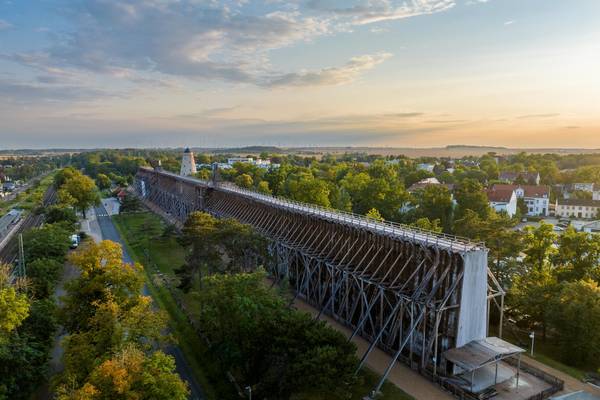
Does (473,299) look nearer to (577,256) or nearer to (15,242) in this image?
(577,256)

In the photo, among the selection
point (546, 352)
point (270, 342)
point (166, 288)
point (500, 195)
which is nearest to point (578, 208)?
point (500, 195)

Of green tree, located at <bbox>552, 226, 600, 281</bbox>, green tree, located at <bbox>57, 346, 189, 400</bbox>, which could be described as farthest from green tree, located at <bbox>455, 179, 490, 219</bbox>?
green tree, located at <bbox>57, 346, 189, 400</bbox>

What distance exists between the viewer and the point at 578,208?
93188mm

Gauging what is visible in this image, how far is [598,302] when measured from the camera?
29.0 meters

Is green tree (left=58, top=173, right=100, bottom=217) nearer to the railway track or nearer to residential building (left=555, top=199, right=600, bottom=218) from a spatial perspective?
the railway track

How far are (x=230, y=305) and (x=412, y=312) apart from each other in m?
13.0

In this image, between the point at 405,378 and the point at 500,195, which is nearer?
the point at 405,378

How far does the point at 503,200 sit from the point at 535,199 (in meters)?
17.3

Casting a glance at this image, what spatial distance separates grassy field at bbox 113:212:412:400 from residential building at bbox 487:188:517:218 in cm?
6336

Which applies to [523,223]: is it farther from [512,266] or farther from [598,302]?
[598,302]

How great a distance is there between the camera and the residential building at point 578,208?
91.3 meters

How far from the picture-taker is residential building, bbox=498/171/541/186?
4913 inches

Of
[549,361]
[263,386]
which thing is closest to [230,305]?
[263,386]

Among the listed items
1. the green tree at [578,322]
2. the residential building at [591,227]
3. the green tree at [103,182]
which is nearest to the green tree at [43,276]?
the green tree at [578,322]
